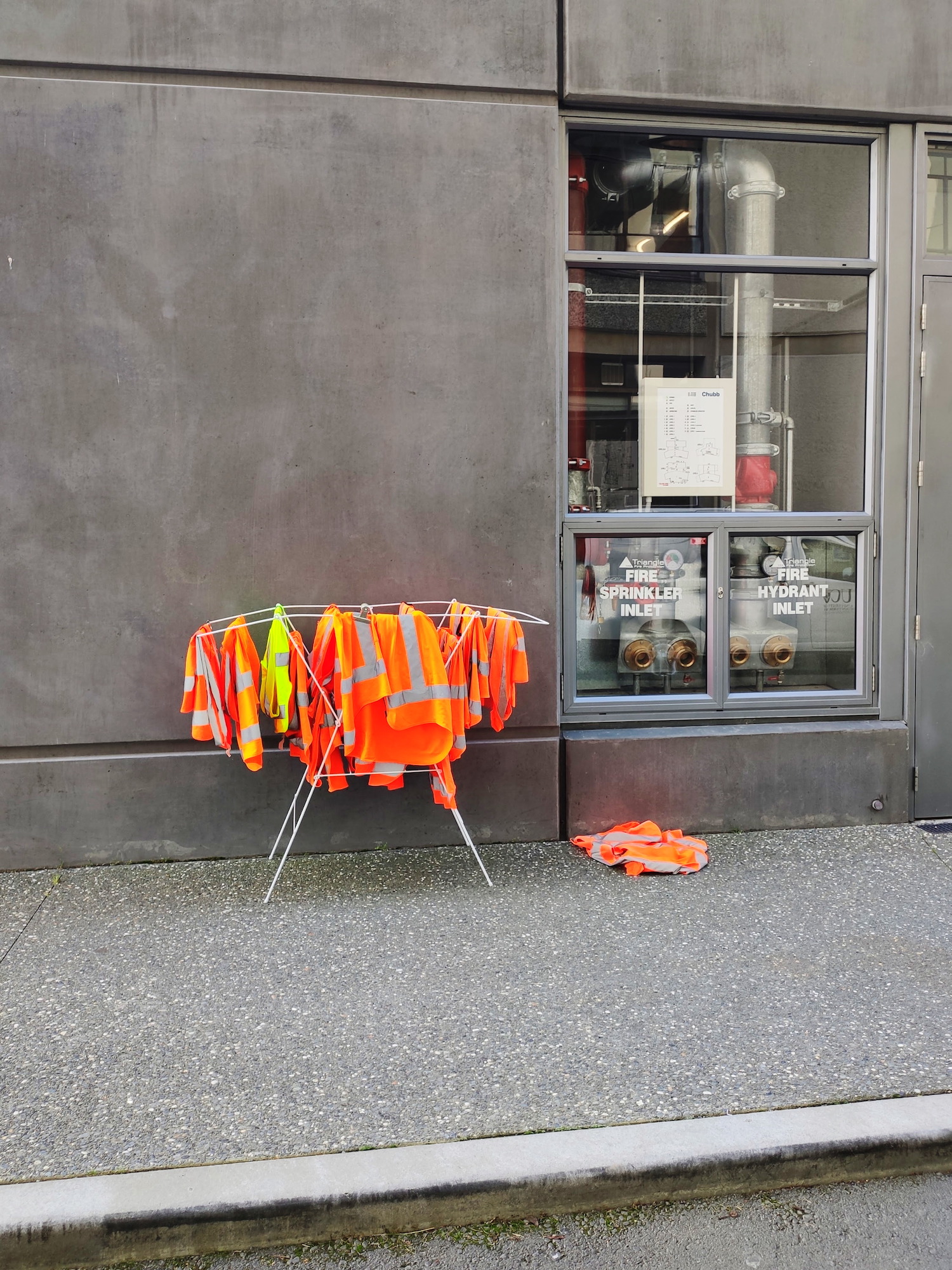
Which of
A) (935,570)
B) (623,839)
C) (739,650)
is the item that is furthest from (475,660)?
(935,570)

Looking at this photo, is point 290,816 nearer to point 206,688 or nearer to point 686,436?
point 206,688

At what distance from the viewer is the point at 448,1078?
10.4 feet

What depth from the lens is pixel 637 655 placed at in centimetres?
575

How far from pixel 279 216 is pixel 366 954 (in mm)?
3568

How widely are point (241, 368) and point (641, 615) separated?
8.34 feet

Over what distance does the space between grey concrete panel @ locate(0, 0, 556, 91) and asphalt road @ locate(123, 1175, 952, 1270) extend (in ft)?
16.4

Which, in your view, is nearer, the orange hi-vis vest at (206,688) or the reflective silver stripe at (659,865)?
the orange hi-vis vest at (206,688)

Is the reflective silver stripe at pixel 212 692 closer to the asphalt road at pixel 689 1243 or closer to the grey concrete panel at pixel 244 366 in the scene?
the grey concrete panel at pixel 244 366

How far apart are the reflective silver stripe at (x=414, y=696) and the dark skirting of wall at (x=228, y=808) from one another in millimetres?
857

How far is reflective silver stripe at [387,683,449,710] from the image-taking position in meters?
4.54

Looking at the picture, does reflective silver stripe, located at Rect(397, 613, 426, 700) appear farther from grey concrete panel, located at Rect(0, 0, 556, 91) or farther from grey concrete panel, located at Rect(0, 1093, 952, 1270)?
grey concrete panel, located at Rect(0, 0, 556, 91)

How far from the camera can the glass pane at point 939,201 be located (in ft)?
18.5

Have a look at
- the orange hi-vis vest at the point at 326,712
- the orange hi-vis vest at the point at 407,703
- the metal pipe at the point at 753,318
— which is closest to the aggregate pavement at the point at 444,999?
the orange hi-vis vest at the point at 326,712

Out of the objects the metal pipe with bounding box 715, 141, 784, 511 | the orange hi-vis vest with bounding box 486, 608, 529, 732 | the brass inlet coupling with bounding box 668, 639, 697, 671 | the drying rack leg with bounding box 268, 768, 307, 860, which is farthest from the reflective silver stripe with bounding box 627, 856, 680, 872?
the metal pipe with bounding box 715, 141, 784, 511
